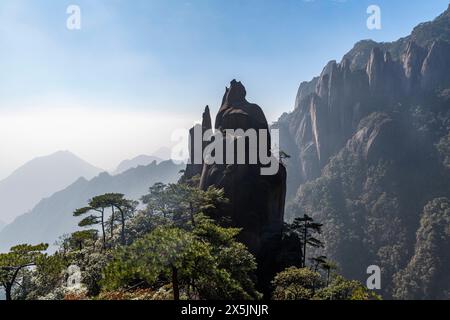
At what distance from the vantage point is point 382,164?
148 metres

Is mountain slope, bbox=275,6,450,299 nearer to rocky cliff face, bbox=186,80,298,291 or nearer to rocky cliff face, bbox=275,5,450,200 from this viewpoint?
rocky cliff face, bbox=275,5,450,200

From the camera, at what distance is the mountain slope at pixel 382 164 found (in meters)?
117

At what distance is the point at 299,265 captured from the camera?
40.7 m

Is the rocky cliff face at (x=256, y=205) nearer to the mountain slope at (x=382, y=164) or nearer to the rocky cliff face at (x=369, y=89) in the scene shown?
the mountain slope at (x=382, y=164)

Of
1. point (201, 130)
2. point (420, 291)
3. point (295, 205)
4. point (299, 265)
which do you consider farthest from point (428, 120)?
point (299, 265)

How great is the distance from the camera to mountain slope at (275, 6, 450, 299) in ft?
384

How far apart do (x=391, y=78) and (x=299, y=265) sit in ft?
529
